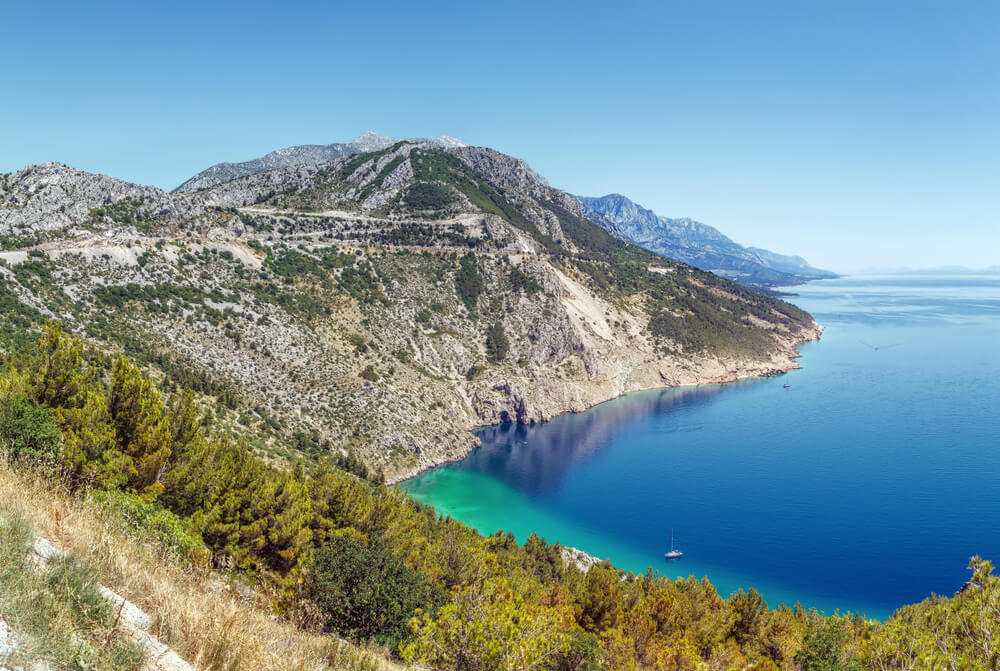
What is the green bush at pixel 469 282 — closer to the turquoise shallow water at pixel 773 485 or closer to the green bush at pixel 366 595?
the turquoise shallow water at pixel 773 485

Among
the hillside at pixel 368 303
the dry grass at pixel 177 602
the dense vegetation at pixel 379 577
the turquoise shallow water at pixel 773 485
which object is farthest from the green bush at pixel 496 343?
the dry grass at pixel 177 602

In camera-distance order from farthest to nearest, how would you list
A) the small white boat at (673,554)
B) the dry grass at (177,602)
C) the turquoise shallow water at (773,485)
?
the small white boat at (673,554) < the turquoise shallow water at (773,485) < the dry grass at (177,602)

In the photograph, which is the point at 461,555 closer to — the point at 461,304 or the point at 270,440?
the point at 270,440

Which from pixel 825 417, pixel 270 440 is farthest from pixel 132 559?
pixel 825 417

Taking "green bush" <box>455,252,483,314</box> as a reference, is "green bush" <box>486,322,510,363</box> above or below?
below

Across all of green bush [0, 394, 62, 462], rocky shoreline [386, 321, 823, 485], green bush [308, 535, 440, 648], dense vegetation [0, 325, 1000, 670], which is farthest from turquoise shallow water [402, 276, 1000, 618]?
green bush [0, 394, 62, 462]

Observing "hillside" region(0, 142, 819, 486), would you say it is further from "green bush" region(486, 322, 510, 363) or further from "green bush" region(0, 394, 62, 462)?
"green bush" region(0, 394, 62, 462)
